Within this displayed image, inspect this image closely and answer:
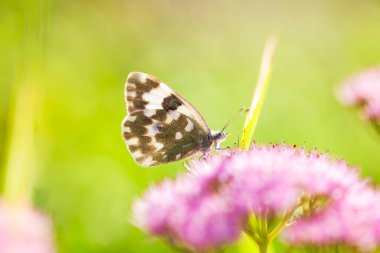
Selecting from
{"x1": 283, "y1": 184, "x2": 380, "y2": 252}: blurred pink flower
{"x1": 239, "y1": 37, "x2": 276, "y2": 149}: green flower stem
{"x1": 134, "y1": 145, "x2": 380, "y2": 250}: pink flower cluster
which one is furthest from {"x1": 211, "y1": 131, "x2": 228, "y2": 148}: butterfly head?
{"x1": 283, "y1": 184, "x2": 380, "y2": 252}: blurred pink flower

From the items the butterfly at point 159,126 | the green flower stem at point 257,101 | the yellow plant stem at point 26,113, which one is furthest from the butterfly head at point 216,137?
the yellow plant stem at point 26,113

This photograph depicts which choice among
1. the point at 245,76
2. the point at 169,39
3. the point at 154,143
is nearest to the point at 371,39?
the point at 245,76

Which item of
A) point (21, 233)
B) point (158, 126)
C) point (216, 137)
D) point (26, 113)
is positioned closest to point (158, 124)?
point (158, 126)

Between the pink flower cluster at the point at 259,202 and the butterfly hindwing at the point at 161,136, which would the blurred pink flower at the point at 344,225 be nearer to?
the pink flower cluster at the point at 259,202

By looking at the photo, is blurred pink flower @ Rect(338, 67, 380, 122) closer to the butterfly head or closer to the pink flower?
the butterfly head

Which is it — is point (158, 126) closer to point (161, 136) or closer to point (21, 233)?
point (161, 136)

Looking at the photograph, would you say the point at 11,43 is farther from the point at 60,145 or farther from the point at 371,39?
the point at 371,39
